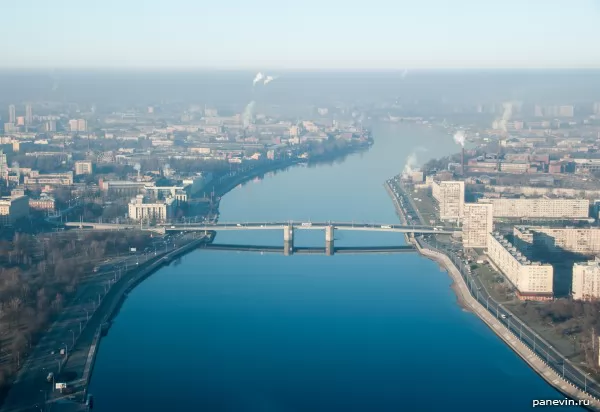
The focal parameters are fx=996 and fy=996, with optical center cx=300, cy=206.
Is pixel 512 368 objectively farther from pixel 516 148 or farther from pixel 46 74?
pixel 46 74

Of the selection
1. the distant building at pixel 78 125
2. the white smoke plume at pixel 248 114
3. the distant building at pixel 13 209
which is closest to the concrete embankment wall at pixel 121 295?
the distant building at pixel 13 209

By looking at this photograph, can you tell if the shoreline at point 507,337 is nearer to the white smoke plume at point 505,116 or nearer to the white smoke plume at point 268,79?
the white smoke plume at point 505,116

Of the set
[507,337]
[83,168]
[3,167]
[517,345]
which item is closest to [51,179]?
[83,168]

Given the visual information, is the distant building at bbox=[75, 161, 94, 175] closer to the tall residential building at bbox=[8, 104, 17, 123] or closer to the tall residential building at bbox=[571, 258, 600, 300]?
the tall residential building at bbox=[8, 104, 17, 123]

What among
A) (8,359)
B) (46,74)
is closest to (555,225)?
(8,359)

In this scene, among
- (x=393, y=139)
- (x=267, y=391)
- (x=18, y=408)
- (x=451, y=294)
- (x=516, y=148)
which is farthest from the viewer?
(x=393, y=139)

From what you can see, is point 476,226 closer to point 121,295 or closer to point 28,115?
point 121,295
